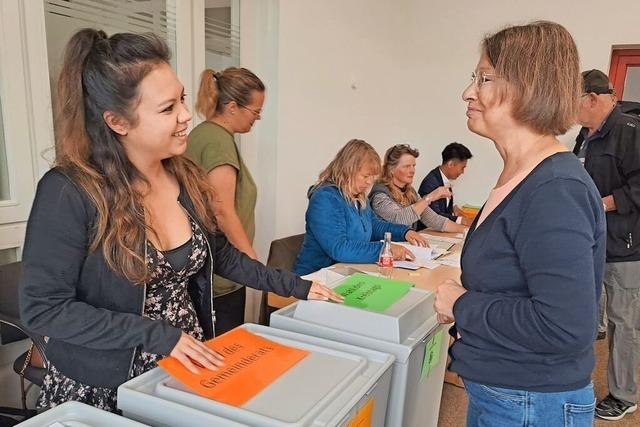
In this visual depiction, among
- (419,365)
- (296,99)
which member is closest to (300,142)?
(296,99)

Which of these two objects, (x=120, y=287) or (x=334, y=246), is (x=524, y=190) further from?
(x=334, y=246)

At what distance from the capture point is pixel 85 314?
90cm

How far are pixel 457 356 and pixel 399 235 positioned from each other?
A: 171 cm

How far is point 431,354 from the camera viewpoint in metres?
1.33

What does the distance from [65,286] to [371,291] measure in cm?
77

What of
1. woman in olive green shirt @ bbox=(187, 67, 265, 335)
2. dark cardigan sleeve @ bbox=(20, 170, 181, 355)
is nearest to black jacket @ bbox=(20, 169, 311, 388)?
dark cardigan sleeve @ bbox=(20, 170, 181, 355)

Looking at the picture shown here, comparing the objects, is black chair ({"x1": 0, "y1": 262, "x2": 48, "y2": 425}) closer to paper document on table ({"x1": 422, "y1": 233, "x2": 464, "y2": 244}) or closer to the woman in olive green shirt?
the woman in olive green shirt

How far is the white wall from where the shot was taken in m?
2.95

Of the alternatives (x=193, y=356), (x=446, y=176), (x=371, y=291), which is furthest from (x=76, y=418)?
(x=446, y=176)

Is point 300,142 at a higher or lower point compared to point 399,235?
higher

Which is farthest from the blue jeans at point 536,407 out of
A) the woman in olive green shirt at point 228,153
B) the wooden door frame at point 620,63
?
the wooden door frame at point 620,63

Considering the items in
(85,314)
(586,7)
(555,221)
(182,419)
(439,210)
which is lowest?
(439,210)

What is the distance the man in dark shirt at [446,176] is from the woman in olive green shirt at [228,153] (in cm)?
182

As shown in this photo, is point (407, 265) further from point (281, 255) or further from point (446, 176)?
point (446, 176)
